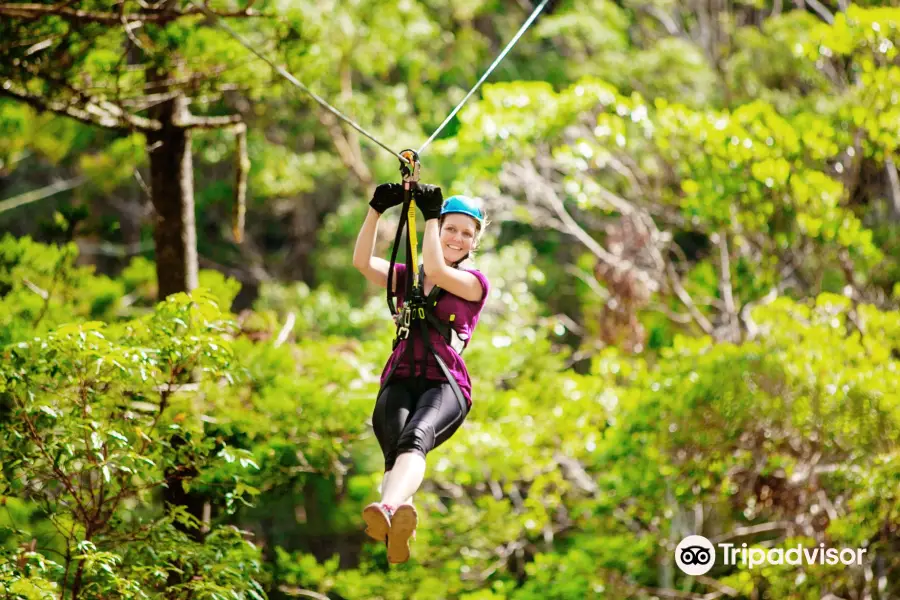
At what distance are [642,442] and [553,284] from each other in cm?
592

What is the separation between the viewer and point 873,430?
19.1 feet

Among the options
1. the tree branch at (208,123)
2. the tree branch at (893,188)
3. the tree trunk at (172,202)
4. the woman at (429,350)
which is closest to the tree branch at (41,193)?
the tree trunk at (172,202)

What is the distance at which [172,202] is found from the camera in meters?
5.25

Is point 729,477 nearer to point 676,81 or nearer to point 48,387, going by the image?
point 48,387

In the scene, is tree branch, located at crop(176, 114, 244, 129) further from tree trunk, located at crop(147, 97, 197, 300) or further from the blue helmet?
the blue helmet

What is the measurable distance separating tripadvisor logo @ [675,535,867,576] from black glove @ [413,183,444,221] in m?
3.82

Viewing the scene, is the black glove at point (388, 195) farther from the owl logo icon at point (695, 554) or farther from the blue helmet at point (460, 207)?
the owl logo icon at point (695, 554)

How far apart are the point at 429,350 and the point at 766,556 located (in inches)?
154

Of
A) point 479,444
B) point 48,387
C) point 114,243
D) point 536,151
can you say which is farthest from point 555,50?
point 48,387

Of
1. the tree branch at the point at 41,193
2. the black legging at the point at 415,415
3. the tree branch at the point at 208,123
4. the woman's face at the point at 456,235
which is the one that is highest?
the tree branch at the point at 41,193

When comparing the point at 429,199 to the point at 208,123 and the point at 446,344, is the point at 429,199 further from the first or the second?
the point at 208,123

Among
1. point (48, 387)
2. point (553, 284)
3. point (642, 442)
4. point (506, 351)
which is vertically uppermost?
point (553, 284)

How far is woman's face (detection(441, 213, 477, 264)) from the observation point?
338 centimetres

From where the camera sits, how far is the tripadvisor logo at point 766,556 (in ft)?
20.2
